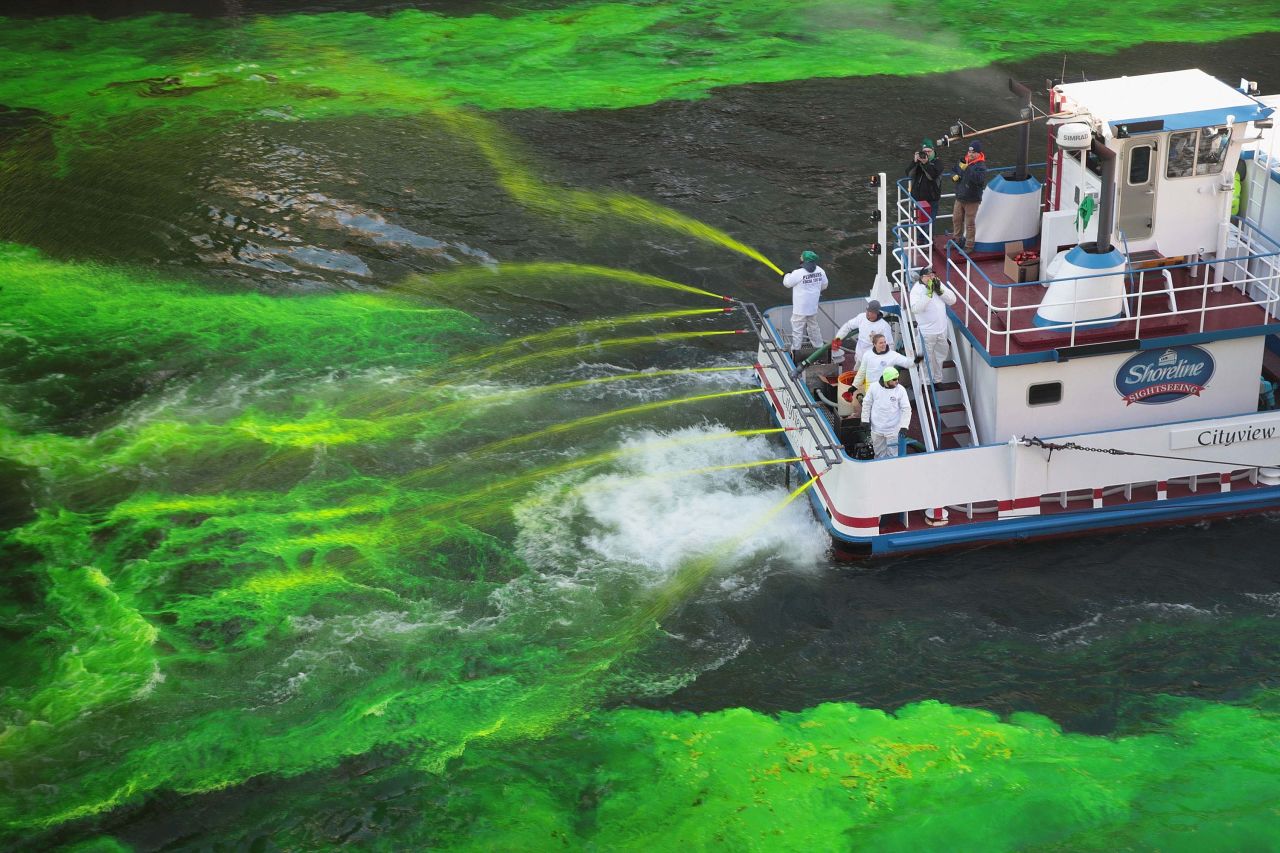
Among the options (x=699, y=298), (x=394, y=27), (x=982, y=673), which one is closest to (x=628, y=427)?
(x=699, y=298)

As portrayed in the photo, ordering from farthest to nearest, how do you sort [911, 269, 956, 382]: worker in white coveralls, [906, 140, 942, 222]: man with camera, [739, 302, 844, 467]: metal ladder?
[906, 140, 942, 222]: man with camera, [911, 269, 956, 382]: worker in white coveralls, [739, 302, 844, 467]: metal ladder

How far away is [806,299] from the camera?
48.2 feet

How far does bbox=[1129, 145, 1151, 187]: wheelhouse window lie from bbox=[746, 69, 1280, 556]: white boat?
0.02 meters

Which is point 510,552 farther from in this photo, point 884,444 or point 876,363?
point 876,363

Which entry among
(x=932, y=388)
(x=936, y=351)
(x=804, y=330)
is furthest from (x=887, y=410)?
(x=804, y=330)

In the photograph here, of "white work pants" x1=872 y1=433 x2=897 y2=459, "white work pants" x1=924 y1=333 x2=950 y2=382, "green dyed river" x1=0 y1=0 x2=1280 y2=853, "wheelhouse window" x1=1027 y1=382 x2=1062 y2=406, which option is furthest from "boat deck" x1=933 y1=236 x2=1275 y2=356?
"green dyed river" x1=0 y1=0 x2=1280 y2=853

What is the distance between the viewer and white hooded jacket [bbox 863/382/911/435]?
41.6 ft

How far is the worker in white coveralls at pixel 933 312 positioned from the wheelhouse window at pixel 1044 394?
3.61 feet

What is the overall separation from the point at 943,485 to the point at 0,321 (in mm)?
14086

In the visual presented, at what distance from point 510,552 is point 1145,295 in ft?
22.2

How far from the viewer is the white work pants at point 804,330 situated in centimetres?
1489

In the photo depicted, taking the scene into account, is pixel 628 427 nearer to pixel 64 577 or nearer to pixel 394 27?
pixel 64 577

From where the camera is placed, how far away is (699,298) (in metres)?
19.7

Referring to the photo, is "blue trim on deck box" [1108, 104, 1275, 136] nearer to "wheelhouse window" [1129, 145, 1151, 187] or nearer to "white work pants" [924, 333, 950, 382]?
"wheelhouse window" [1129, 145, 1151, 187]
